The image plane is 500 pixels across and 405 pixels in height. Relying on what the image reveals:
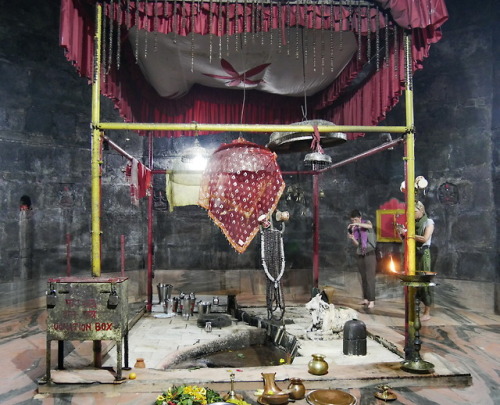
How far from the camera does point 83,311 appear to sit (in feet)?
13.7

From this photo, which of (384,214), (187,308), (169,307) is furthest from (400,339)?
(384,214)

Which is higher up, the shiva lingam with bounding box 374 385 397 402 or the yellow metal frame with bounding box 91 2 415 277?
the yellow metal frame with bounding box 91 2 415 277

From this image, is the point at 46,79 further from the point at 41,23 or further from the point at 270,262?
the point at 270,262

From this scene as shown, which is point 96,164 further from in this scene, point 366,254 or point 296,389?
point 366,254

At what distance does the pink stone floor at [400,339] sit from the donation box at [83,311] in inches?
16.0

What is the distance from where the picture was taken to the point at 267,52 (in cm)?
621

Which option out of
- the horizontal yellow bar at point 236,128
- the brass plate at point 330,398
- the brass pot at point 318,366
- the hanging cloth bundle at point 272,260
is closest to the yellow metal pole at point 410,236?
the horizontal yellow bar at point 236,128

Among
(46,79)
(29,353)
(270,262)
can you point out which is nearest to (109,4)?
(270,262)

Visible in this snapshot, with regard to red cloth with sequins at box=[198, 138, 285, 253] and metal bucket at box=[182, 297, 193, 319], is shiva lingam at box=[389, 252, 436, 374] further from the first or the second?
metal bucket at box=[182, 297, 193, 319]

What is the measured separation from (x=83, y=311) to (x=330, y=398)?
8.48 feet

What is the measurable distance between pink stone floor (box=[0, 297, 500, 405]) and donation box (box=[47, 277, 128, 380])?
406 mm

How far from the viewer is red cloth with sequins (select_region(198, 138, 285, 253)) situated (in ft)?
21.8

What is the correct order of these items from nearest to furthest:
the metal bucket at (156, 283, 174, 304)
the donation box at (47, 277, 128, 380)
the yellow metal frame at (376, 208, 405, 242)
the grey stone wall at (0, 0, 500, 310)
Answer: the donation box at (47, 277, 128, 380) → the metal bucket at (156, 283, 174, 304) → the grey stone wall at (0, 0, 500, 310) → the yellow metal frame at (376, 208, 405, 242)

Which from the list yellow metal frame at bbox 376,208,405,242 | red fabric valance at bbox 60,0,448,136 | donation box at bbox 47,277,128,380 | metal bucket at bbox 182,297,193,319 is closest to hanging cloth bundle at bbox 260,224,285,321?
metal bucket at bbox 182,297,193,319
